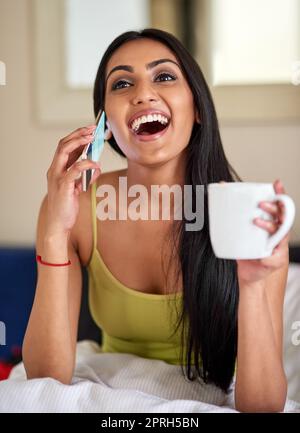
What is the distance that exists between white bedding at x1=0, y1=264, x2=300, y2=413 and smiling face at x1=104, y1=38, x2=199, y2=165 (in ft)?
0.83

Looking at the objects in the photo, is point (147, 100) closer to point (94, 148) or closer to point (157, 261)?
point (94, 148)

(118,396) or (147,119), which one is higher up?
(147,119)

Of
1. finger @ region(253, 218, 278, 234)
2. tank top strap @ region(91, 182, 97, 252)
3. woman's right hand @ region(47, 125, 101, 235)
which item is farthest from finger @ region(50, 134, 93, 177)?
finger @ region(253, 218, 278, 234)

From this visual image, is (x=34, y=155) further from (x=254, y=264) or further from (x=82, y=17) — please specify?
(x=254, y=264)

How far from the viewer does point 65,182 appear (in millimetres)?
588

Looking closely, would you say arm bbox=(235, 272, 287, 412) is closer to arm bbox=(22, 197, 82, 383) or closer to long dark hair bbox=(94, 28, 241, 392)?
long dark hair bbox=(94, 28, 241, 392)

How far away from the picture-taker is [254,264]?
20.0 inches

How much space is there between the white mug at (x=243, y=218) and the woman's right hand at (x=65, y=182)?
179 millimetres

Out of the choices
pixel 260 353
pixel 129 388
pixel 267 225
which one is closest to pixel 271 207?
pixel 267 225

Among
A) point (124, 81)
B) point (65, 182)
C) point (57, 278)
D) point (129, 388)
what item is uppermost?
point (124, 81)

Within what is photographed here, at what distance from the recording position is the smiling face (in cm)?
61

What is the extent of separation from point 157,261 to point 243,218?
1.03 feet

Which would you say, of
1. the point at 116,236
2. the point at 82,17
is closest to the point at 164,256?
the point at 116,236

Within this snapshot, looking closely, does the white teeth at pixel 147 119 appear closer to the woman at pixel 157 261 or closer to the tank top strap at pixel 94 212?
the woman at pixel 157 261
